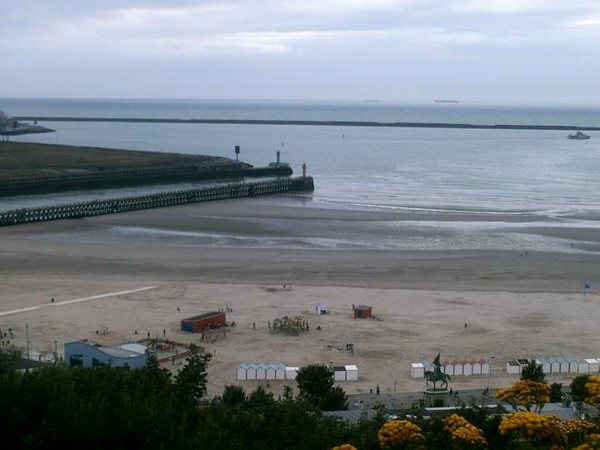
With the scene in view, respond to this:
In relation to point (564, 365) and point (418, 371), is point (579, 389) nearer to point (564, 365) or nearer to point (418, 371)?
point (564, 365)

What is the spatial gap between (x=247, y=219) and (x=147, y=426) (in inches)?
1337

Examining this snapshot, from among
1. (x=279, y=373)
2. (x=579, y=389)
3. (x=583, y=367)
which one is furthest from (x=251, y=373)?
(x=583, y=367)

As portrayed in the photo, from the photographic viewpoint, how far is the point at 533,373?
17.0 m

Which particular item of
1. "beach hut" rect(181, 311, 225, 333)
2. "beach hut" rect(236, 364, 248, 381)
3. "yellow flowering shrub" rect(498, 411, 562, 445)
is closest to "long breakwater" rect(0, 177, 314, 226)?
"beach hut" rect(181, 311, 225, 333)

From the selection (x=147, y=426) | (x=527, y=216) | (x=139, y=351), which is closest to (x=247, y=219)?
(x=527, y=216)

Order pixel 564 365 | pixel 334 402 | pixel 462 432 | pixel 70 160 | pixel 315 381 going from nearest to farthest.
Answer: pixel 462 432, pixel 334 402, pixel 315 381, pixel 564 365, pixel 70 160

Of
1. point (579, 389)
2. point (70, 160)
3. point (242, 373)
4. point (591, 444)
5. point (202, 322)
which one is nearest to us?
point (591, 444)

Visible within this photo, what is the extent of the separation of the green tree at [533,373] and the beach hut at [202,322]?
7686 millimetres

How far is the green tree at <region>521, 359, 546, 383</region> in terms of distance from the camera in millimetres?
16891

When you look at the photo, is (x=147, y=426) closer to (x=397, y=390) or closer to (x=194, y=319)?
(x=397, y=390)

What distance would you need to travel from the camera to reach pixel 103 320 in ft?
72.2

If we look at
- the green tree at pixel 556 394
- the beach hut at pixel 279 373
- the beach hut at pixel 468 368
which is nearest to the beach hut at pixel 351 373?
the beach hut at pixel 279 373

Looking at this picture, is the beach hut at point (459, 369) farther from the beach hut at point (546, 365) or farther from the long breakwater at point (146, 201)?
the long breakwater at point (146, 201)

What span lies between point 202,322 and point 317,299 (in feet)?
15.2
